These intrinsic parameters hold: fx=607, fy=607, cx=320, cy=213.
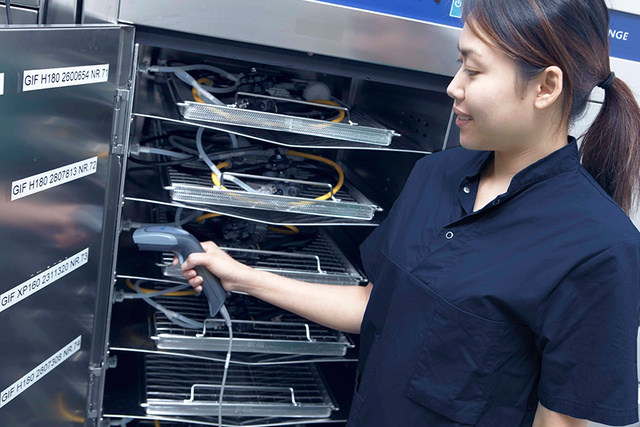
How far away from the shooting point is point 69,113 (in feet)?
3.00

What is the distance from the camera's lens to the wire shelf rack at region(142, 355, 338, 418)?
1.35 metres

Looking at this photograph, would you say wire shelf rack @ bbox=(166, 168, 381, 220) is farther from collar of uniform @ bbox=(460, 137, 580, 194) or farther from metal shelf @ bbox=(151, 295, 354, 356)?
collar of uniform @ bbox=(460, 137, 580, 194)

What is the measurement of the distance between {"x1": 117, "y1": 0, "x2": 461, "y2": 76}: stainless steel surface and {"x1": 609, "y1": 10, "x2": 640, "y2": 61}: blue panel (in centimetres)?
35

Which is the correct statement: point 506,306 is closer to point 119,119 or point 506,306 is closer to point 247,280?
point 247,280

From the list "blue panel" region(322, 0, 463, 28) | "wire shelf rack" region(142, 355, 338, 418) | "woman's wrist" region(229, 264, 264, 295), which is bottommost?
"wire shelf rack" region(142, 355, 338, 418)

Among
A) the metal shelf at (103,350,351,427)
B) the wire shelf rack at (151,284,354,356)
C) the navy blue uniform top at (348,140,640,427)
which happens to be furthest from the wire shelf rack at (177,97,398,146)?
the metal shelf at (103,350,351,427)

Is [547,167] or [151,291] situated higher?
[547,167]

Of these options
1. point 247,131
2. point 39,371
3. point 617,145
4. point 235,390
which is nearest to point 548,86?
point 617,145

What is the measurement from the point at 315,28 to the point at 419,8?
0.21 meters

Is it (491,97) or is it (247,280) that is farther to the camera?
(247,280)

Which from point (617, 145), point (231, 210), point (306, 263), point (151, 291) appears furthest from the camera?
point (306, 263)

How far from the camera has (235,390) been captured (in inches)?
59.0

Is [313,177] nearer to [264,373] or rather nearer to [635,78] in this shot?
[264,373]

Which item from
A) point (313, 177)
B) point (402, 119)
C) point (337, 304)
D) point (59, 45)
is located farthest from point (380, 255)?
point (59, 45)
